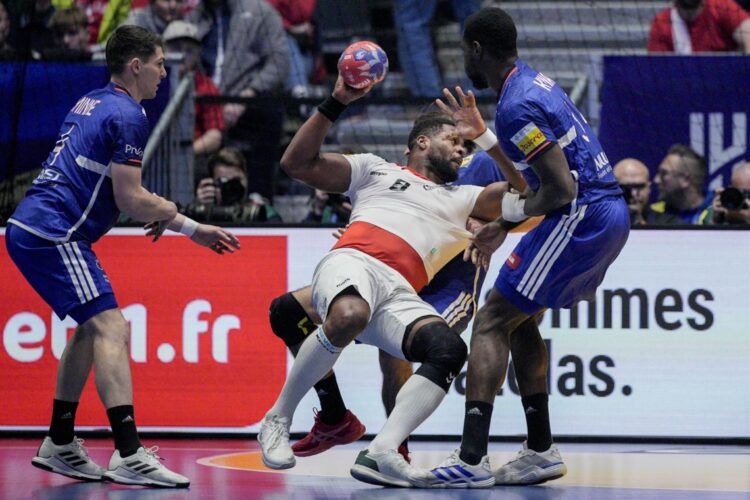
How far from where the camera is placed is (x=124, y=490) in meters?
5.65

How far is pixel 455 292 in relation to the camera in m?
6.53

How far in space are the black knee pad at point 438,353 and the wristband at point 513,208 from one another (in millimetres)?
587

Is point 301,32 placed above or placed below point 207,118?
above

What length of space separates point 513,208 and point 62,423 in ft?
7.70

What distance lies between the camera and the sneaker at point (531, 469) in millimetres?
5895

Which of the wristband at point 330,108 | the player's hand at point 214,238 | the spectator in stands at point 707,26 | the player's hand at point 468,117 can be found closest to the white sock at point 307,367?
the player's hand at point 214,238

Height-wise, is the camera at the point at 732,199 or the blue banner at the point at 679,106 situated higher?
the blue banner at the point at 679,106

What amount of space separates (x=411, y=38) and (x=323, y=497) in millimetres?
6442

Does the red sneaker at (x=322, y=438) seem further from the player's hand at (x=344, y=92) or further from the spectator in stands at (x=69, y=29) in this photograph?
the spectator in stands at (x=69, y=29)

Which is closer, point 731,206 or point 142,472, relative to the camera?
point 142,472

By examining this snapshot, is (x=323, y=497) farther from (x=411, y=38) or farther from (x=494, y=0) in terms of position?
(x=494, y=0)

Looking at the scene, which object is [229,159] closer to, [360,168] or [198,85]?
Result: [198,85]

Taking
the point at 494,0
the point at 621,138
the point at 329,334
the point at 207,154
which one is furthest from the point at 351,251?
the point at 494,0

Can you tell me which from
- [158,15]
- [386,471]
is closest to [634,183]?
[386,471]
